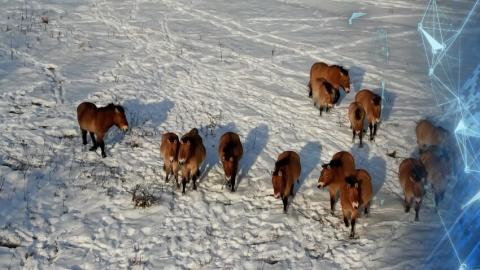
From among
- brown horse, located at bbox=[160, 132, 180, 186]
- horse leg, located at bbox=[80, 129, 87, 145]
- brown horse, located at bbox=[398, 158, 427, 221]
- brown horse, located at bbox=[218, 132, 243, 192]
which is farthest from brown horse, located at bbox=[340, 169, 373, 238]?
horse leg, located at bbox=[80, 129, 87, 145]

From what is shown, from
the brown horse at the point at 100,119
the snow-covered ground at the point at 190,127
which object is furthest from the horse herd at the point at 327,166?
the snow-covered ground at the point at 190,127

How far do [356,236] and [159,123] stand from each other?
690cm

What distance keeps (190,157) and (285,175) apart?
215 cm

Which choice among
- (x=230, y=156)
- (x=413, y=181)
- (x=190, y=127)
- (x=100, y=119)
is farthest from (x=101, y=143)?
(x=413, y=181)

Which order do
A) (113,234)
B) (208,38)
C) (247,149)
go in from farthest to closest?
(208,38)
(247,149)
(113,234)

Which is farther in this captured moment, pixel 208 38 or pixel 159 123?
pixel 208 38

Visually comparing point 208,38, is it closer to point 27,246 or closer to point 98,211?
point 98,211

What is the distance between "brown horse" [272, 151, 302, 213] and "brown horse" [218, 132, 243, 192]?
1039 mm

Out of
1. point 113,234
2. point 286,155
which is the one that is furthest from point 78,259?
point 286,155

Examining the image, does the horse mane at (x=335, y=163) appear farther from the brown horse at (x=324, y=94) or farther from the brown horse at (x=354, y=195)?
the brown horse at (x=324, y=94)

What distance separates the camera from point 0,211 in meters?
9.70

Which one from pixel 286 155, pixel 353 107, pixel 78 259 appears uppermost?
pixel 353 107

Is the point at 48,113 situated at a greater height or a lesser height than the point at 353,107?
lesser
